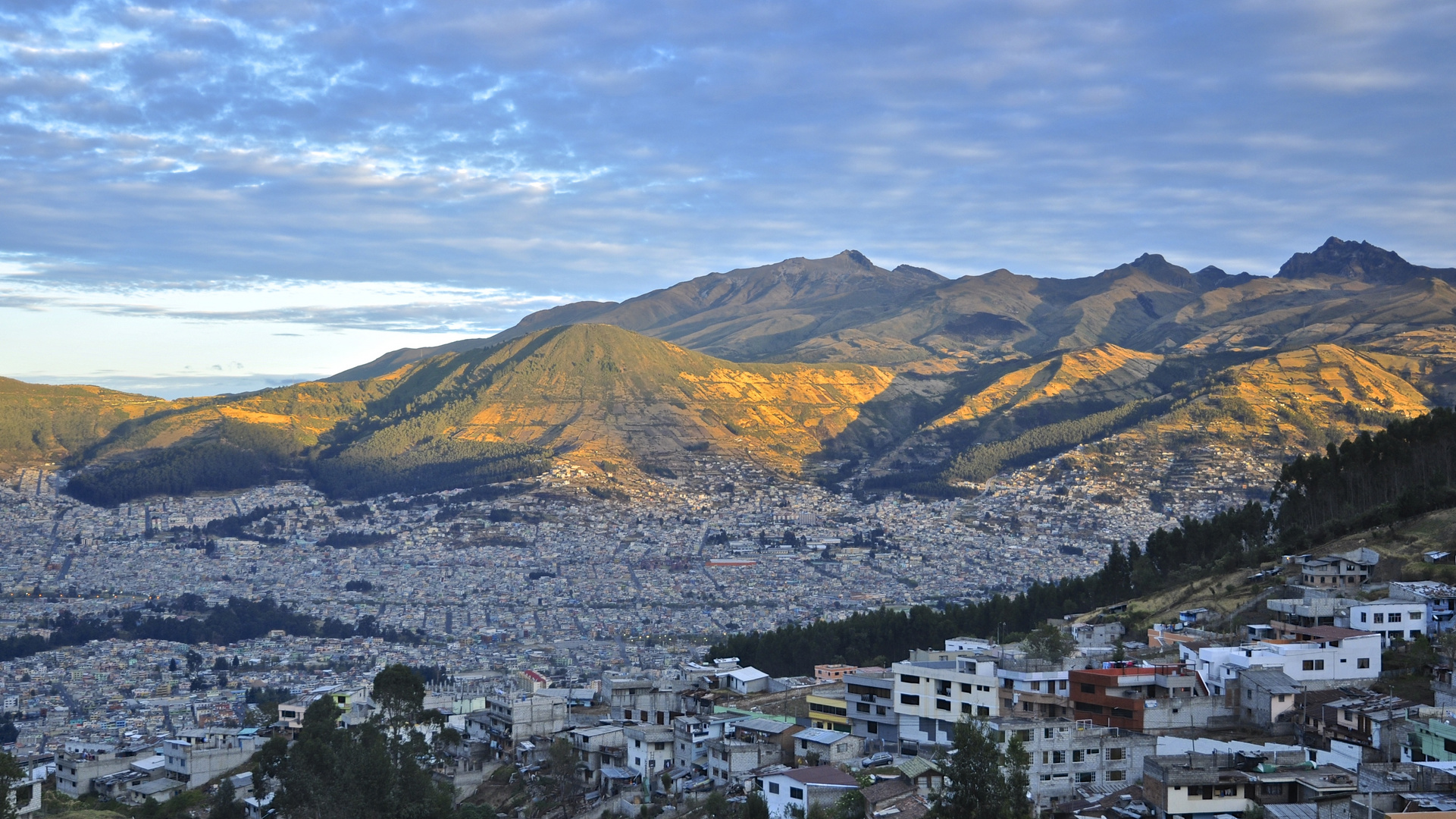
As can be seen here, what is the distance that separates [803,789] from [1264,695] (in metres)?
13.1

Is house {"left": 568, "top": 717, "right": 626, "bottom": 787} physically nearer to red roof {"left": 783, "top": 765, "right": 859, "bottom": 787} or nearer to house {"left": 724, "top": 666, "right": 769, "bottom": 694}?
house {"left": 724, "top": 666, "right": 769, "bottom": 694}

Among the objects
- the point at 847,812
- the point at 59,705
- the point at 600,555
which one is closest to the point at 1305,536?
the point at 847,812

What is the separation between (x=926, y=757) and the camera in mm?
35938

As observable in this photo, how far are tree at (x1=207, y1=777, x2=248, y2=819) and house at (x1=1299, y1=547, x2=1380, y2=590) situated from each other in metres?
40.8

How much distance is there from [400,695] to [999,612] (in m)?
31.6

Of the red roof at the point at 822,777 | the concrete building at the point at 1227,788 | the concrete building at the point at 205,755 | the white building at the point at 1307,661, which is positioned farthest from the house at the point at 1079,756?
the concrete building at the point at 205,755

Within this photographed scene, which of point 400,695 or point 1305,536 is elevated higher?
point 1305,536

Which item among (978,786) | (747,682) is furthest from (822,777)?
(747,682)

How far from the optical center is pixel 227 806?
44625 millimetres

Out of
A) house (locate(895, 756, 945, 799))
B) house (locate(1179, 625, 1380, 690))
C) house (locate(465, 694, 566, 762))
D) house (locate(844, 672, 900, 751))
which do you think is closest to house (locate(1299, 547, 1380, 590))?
house (locate(1179, 625, 1380, 690))

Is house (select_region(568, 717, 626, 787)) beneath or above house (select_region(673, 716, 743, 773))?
beneath

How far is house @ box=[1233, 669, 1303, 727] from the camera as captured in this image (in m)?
36.3

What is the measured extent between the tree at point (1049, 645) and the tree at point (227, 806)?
88.9ft

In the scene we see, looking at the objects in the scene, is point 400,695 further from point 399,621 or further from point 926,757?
point 399,621
